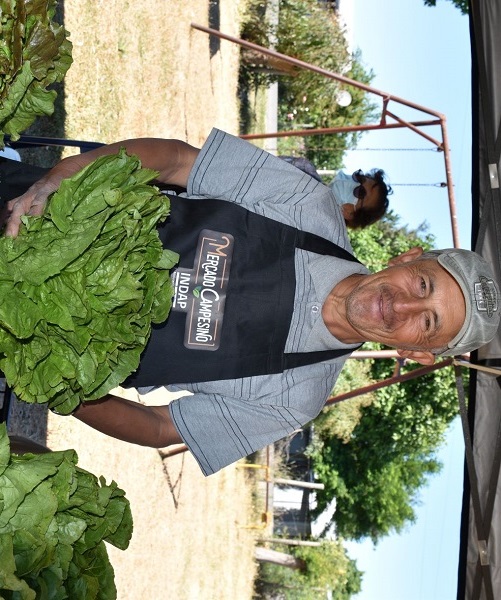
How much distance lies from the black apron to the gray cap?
2.52 feet

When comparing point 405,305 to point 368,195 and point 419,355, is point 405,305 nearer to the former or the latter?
point 419,355

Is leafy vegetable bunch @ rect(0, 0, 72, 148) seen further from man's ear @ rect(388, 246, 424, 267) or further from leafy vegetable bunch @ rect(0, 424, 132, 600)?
man's ear @ rect(388, 246, 424, 267)

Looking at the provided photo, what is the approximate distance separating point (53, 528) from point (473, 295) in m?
2.41

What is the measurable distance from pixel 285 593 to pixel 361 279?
15.5 m

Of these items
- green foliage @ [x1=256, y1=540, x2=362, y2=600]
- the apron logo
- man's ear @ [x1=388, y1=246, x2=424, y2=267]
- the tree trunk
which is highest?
man's ear @ [x1=388, y1=246, x2=424, y2=267]

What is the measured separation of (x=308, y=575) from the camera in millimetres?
18359

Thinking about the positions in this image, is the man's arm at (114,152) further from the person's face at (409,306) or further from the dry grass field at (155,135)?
the dry grass field at (155,135)

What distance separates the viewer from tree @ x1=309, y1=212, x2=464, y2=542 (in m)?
19.6

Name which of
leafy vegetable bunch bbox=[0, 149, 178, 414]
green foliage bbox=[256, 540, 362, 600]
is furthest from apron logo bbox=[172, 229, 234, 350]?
green foliage bbox=[256, 540, 362, 600]

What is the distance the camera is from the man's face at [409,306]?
11.3 feet

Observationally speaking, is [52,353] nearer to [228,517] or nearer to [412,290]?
[412,290]

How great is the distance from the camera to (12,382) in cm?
210

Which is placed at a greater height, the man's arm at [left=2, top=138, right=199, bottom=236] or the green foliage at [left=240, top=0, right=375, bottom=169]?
the green foliage at [left=240, top=0, right=375, bottom=169]

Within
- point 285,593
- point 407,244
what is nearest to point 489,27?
point 285,593
